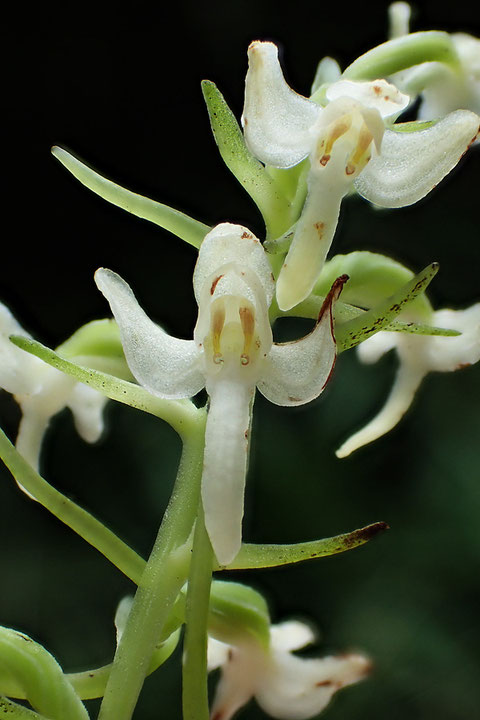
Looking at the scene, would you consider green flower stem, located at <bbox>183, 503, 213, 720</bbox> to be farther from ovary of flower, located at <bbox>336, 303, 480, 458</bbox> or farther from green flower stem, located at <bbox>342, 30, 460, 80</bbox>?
green flower stem, located at <bbox>342, 30, 460, 80</bbox>

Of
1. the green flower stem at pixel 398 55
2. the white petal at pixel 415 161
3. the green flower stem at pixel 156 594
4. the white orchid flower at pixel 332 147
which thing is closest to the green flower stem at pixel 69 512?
the green flower stem at pixel 156 594

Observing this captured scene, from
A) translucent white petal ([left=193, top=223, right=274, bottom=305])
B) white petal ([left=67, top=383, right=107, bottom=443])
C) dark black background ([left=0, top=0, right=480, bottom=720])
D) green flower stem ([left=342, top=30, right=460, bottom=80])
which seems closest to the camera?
translucent white petal ([left=193, top=223, right=274, bottom=305])

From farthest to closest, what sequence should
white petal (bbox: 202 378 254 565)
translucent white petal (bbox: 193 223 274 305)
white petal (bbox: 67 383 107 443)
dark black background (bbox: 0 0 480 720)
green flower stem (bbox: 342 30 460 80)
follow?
dark black background (bbox: 0 0 480 720) → white petal (bbox: 67 383 107 443) → green flower stem (bbox: 342 30 460 80) → translucent white petal (bbox: 193 223 274 305) → white petal (bbox: 202 378 254 565)

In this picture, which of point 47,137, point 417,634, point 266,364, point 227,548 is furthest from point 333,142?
point 47,137

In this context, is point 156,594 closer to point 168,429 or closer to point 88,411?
point 88,411

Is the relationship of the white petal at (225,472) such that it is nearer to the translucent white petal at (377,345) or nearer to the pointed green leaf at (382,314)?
the pointed green leaf at (382,314)

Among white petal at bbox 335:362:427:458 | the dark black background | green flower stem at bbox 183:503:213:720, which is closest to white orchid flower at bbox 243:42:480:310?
green flower stem at bbox 183:503:213:720

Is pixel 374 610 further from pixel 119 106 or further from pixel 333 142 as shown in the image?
pixel 119 106
